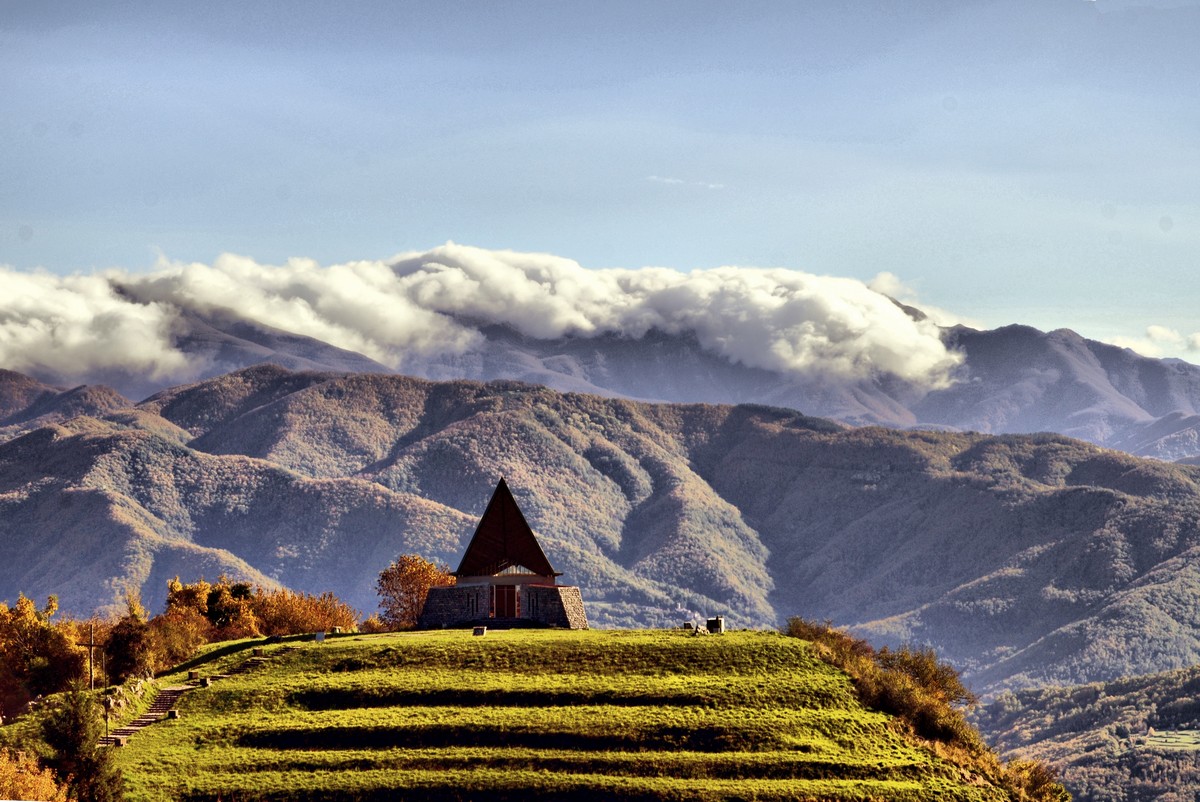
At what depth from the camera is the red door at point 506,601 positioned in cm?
11319

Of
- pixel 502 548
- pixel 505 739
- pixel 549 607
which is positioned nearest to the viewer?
pixel 505 739

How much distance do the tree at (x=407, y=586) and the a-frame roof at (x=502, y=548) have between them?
17.1m

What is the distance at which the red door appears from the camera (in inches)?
4456

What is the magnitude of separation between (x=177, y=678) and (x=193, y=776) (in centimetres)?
1612

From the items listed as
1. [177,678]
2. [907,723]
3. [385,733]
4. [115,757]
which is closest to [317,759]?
[385,733]

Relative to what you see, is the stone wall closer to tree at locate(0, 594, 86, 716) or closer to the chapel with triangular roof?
the chapel with triangular roof

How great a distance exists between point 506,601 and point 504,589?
2.98 ft

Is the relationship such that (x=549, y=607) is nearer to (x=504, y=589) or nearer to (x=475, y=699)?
(x=504, y=589)

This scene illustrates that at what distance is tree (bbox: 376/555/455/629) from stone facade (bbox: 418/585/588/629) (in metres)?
20.3

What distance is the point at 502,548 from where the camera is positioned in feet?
A: 383

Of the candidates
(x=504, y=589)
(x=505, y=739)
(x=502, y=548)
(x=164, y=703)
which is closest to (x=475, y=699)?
(x=505, y=739)

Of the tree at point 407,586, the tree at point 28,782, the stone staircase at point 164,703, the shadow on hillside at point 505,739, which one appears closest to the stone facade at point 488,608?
the stone staircase at point 164,703

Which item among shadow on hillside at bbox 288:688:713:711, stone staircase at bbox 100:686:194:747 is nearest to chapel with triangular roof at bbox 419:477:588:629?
shadow on hillside at bbox 288:688:713:711

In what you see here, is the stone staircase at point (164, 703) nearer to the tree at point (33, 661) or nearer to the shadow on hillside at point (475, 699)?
the shadow on hillside at point (475, 699)
